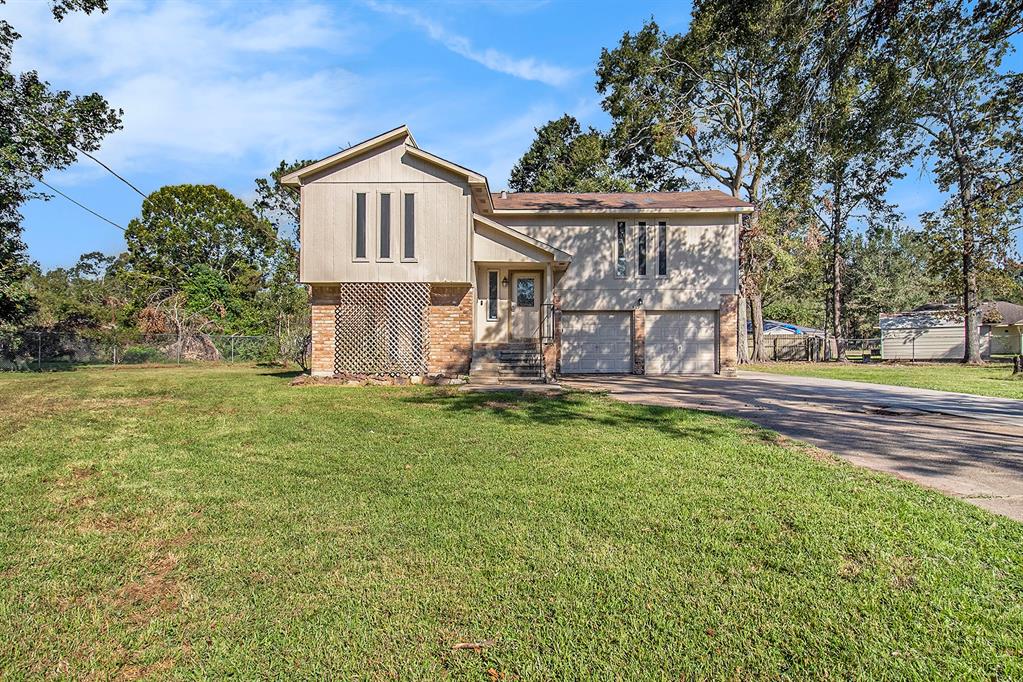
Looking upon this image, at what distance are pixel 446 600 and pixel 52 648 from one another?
176 cm

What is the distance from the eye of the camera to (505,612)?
9.05 feet

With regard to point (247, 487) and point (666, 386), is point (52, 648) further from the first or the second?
point (666, 386)

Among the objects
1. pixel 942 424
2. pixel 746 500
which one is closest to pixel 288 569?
pixel 746 500

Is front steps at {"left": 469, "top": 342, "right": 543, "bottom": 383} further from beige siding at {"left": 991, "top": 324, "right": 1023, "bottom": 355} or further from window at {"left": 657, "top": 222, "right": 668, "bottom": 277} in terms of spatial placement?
beige siding at {"left": 991, "top": 324, "right": 1023, "bottom": 355}

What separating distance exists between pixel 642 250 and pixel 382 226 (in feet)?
28.4

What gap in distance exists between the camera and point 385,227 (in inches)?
558

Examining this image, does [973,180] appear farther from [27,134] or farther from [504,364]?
[27,134]

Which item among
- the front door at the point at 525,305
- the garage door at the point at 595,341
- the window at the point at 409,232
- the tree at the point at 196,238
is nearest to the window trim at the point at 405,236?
the window at the point at 409,232

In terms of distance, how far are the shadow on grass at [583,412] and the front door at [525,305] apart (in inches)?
213

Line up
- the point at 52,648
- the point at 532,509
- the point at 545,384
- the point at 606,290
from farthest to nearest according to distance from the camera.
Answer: the point at 606,290 < the point at 545,384 < the point at 532,509 < the point at 52,648

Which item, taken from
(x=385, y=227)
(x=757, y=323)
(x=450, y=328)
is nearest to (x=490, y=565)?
(x=450, y=328)

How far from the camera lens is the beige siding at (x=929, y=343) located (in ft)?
105

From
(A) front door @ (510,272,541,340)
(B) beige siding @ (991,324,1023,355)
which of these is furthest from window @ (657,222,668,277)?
(B) beige siding @ (991,324,1023,355)

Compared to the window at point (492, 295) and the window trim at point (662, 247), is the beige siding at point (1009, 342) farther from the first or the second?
the window at point (492, 295)
